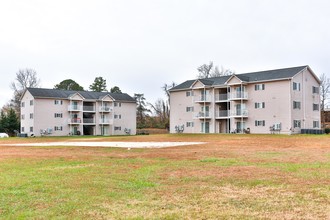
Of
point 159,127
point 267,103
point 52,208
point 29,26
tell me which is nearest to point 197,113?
point 267,103

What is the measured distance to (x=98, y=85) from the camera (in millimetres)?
87062

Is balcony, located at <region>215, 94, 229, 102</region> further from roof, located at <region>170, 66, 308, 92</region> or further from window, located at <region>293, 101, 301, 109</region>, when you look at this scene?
window, located at <region>293, 101, 301, 109</region>

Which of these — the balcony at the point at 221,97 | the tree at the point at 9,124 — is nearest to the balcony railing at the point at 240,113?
the balcony at the point at 221,97

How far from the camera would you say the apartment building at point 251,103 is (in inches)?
1780

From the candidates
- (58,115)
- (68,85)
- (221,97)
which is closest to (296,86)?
(221,97)

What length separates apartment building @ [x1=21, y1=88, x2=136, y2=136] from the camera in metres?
58.9

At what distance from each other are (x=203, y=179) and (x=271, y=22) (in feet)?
64.0

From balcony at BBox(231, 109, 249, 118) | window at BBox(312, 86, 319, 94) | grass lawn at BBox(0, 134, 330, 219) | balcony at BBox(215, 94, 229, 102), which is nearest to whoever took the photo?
grass lawn at BBox(0, 134, 330, 219)

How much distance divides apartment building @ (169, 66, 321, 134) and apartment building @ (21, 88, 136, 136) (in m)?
14.0

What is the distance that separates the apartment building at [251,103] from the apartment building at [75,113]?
13973 millimetres

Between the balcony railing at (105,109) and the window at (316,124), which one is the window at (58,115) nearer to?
the balcony railing at (105,109)

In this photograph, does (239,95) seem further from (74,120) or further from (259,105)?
(74,120)

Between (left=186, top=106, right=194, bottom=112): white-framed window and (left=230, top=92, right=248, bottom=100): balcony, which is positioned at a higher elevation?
(left=230, top=92, right=248, bottom=100): balcony

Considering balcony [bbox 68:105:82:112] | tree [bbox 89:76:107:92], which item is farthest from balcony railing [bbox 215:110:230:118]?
tree [bbox 89:76:107:92]
